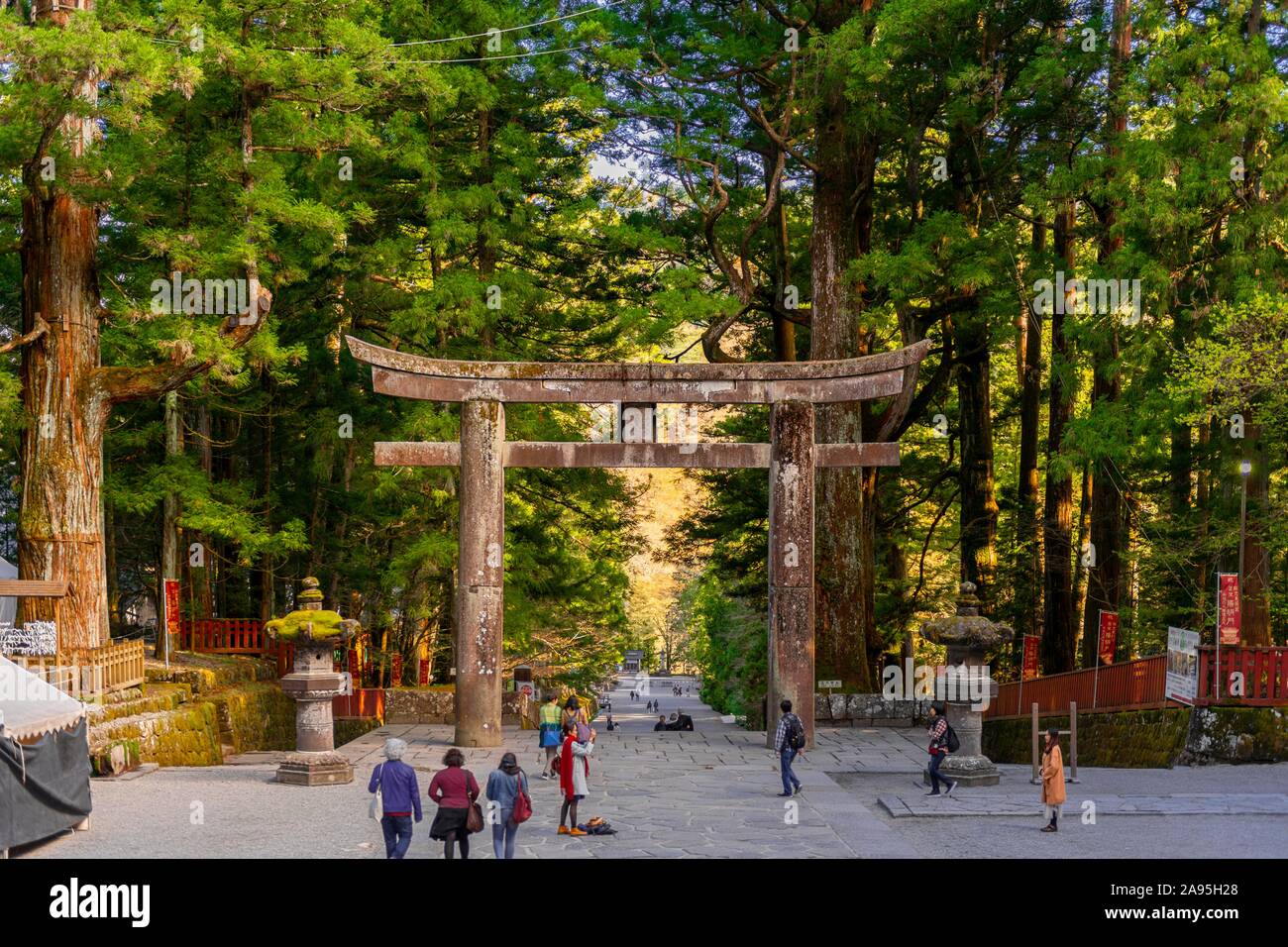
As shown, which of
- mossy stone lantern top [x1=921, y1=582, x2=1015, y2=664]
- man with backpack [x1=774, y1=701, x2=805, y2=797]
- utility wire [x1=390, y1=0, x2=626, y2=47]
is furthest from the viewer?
utility wire [x1=390, y1=0, x2=626, y2=47]

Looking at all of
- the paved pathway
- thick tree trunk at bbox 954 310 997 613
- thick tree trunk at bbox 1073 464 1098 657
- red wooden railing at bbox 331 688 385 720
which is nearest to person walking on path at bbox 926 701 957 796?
the paved pathway

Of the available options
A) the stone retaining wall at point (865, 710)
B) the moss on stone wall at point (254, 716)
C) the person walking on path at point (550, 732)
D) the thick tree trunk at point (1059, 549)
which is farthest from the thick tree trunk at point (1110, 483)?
the moss on stone wall at point (254, 716)

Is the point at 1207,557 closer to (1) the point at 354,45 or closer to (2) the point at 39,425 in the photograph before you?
(1) the point at 354,45

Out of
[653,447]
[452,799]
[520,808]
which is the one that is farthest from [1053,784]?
[653,447]

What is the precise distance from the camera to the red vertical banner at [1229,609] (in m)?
19.2

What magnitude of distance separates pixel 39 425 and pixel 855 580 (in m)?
16.9

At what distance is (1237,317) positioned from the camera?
64.7 ft

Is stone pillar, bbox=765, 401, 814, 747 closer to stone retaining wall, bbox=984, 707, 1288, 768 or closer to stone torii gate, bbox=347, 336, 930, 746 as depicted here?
stone torii gate, bbox=347, 336, 930, 746

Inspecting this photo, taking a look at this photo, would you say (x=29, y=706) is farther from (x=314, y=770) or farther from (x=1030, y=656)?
(x=1030, y=656)

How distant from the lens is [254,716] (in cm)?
2705

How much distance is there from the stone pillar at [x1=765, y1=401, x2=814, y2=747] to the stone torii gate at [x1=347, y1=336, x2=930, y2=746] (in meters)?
0.02

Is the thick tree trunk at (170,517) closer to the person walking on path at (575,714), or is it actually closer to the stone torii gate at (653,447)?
the stone torii gate at (653,447)

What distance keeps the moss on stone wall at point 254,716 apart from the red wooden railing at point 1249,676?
17741 millimetres

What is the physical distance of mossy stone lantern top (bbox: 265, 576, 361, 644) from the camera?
18188 mm
